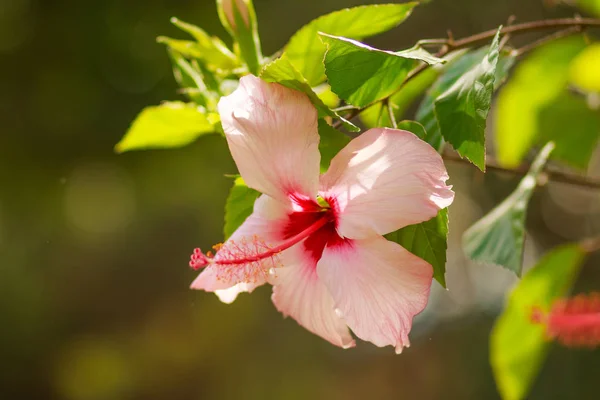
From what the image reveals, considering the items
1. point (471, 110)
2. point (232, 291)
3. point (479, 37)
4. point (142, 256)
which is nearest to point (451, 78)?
point (479, 37)

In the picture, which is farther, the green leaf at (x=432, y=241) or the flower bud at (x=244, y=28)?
the flower bud at (x=244, y=28)

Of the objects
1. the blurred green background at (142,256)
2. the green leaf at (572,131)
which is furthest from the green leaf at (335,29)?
the blurred green background at (142,256)

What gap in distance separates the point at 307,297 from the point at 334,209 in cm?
8

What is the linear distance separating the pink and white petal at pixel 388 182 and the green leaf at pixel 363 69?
0.06m

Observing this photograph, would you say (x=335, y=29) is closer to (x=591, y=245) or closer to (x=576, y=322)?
(x=576, y=322)

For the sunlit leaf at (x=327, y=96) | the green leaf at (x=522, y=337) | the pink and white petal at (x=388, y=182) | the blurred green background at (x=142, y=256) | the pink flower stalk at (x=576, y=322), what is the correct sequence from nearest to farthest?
the pink and white petal at (x=388, y=182) → the sunlit leaf at (x=327, y=96) → the pink flower stalk at (x=576, y=322) → the green leaf at (x=522, y=337) → the blurred green background at (x=142, y=256)

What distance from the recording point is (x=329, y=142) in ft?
1.67

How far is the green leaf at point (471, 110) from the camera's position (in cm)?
46

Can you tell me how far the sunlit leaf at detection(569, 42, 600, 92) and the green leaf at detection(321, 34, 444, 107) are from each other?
711 mm

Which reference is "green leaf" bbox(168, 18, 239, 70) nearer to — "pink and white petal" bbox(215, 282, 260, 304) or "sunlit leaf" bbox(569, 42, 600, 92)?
"pink and white petal" bbox(215, 282, 260, 304)

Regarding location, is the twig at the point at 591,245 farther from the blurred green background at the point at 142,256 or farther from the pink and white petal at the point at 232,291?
the blurred green background at the point at 142,256

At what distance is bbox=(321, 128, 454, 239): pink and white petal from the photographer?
17.4 inches

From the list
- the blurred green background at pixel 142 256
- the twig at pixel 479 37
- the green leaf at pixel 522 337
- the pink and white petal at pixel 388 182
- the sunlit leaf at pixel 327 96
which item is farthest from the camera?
the blurred green background at pixel 142 256

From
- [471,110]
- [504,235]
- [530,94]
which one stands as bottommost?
[530,94]
